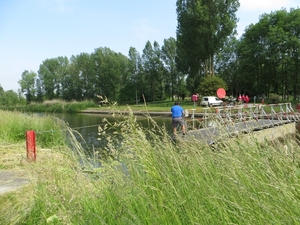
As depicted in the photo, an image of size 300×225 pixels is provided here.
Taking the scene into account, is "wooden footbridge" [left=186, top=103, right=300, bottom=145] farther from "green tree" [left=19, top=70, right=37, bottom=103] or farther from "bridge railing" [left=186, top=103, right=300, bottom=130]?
"green tree" [left=19, top=70, right=37, bottom=103]

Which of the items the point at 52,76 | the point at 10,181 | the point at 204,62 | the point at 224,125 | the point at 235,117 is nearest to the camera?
the point at 224,125

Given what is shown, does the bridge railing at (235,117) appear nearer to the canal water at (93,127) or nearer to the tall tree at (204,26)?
the canal water at (93,127)

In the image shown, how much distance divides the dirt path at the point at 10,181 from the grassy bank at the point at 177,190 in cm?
55

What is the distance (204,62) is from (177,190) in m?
41.8

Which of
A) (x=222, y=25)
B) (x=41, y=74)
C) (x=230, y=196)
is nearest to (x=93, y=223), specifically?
(x=230, y=196)

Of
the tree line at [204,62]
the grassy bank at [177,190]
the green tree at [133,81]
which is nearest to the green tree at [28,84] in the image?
the tree line at [204,62]

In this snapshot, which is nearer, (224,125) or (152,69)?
(224,125)

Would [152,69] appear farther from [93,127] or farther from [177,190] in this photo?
[177,190]

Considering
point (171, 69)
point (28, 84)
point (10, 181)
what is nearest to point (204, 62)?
point (171, 69)

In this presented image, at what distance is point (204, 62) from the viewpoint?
1665 inches

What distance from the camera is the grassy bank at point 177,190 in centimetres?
170

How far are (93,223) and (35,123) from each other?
10030 millimetres

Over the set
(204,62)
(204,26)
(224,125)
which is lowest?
(224,125)

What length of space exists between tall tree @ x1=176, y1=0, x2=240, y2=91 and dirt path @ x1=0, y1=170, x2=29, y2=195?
3592 cm
